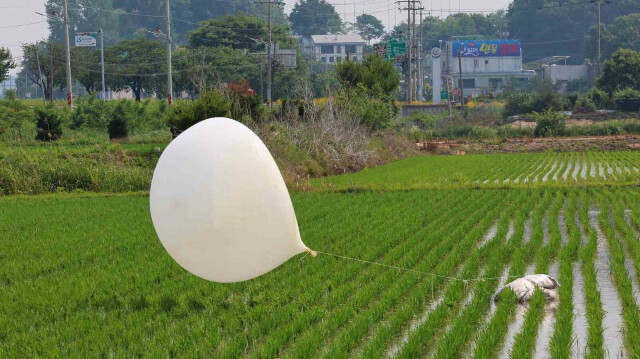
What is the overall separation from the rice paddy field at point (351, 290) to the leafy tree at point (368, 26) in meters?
153

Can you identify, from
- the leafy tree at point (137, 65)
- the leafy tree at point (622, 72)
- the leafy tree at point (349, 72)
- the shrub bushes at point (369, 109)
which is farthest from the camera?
the leafy tree at point (137, 65)

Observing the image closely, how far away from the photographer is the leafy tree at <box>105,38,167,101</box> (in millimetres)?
78312

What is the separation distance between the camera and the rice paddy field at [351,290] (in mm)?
7285

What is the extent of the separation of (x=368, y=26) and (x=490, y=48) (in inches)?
2361

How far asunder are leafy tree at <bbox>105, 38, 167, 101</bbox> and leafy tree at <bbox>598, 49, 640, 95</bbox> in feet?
132

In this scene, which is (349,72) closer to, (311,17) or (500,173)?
(500,173)

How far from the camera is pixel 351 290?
947cm

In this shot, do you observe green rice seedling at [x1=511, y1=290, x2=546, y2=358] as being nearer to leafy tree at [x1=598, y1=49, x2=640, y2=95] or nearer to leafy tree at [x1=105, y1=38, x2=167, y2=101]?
leafy tree at [x1=598, y1=49, x2=640, y2=95]

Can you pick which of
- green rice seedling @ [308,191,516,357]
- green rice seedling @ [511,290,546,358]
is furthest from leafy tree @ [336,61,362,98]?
green rice seedling @ [308,191,516,357]

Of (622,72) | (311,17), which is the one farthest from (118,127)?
(311,17)

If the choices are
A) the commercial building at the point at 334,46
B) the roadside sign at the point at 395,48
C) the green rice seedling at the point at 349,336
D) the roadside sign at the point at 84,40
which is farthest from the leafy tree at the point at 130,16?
the green rice seedling at the point at 349,336

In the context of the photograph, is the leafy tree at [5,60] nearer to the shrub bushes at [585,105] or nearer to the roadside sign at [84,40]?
the roadside sign at [84,40]

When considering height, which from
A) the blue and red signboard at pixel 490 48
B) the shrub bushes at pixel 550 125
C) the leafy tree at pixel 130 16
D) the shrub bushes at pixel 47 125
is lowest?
the shrub bushes at pixel 550 125

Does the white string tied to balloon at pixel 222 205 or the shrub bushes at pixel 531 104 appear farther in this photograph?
the shrub bushes at pixel 531 104
